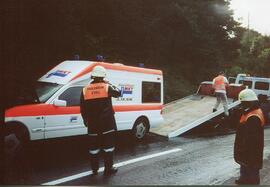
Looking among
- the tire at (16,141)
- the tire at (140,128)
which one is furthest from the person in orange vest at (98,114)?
the tire at (140,128)

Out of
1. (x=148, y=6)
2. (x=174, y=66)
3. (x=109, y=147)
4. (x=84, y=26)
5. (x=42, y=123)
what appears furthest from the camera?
(x=148, y=6)

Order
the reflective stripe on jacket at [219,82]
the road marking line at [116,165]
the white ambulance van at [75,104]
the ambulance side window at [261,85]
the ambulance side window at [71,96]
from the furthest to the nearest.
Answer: the ambulance side window at [261,85] → the reflective stripe on jacket at [219,82] → the ambulance side window at [71,96] → the white ambulance van at [75,104] → the road marking line at [116,165]

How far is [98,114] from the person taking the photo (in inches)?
242

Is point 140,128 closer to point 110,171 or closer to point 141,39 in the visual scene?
point 141,39

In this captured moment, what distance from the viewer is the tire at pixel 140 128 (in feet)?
30.3

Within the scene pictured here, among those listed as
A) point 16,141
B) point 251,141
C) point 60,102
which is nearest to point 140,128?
point 60,102

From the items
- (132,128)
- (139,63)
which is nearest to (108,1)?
(139,63)

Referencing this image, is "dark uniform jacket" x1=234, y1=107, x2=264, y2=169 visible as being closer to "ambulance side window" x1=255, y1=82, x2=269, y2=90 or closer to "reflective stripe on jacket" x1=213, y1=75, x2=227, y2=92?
"reflective stripe on jacket" x1=213, y1=75, x2=227, y2=92

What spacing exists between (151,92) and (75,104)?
2.48 metres

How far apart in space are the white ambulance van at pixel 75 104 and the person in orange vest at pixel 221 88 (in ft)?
4.64

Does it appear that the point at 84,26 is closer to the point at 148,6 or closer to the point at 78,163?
the point at 148,6

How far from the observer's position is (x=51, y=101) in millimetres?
7422

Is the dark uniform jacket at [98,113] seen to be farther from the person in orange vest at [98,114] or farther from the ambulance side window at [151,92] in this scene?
the ambulance side window at [151,92]

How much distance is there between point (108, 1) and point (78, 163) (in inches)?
162
